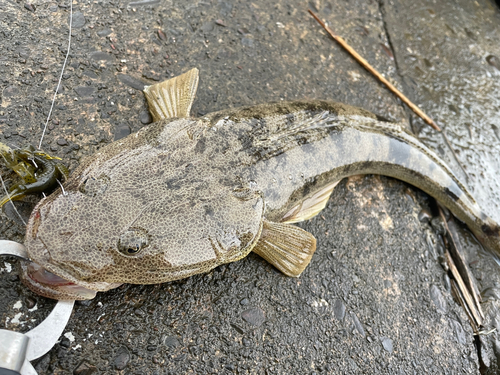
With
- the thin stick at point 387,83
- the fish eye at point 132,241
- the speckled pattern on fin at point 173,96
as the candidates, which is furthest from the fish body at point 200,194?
the thin stick at point 387,83

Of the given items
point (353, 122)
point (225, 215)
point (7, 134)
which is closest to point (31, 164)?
point (7, 134)

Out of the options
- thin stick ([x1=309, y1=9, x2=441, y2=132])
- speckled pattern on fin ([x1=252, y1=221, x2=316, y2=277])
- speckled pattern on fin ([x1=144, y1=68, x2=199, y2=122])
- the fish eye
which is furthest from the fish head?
thin stick ([x1=309, y1=9, x2=441, y2=132])

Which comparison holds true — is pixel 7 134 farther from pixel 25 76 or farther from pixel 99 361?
pixel 99 361

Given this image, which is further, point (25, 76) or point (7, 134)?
point (25, 76)

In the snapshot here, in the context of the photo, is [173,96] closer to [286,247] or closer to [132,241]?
[132,241]

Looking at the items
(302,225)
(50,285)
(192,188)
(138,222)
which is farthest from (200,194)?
(302,225)
